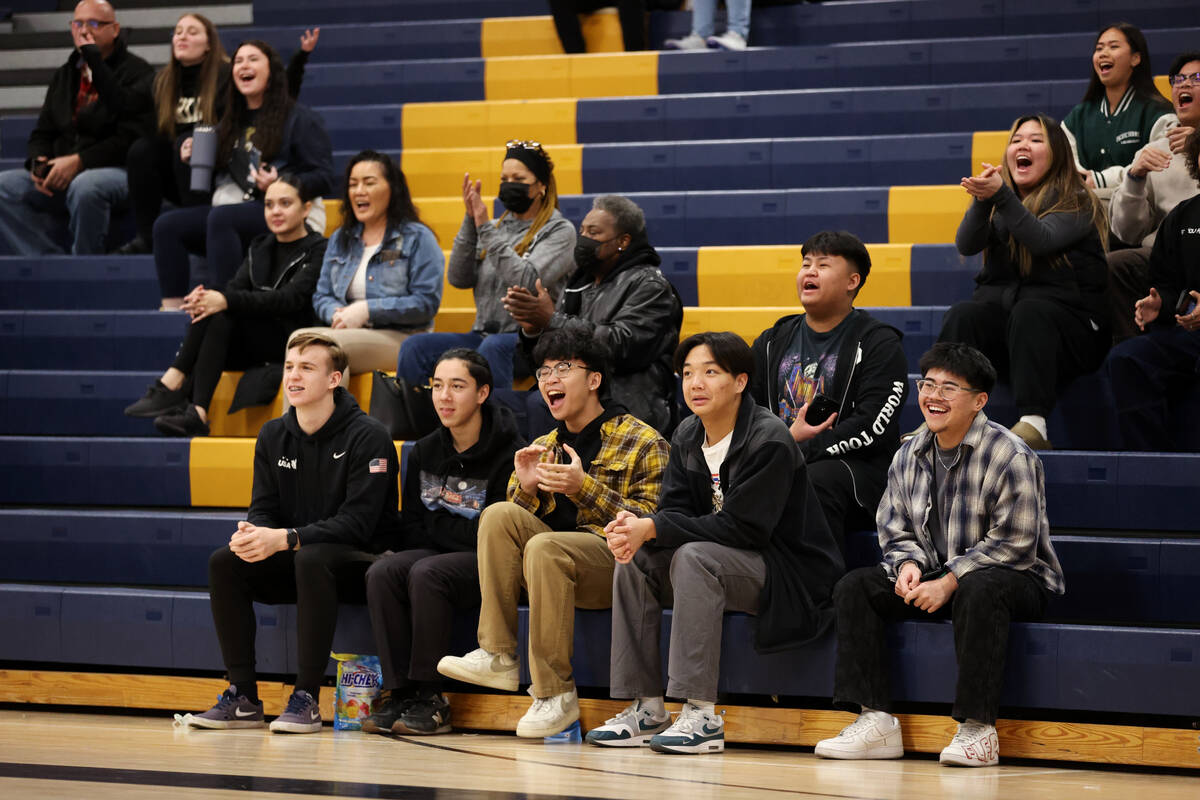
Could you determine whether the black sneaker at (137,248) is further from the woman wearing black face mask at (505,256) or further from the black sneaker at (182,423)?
the woman wearing black face mask at (505,256)

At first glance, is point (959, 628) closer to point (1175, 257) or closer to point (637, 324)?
point (637, 324)

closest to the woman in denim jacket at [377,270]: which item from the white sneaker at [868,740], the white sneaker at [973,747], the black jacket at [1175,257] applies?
the white sneaker at [868,740]

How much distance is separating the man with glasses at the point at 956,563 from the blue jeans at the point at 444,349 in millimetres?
1337

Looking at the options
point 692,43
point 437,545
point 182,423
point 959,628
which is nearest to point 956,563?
point 959,628

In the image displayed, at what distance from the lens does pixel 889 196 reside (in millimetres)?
5062

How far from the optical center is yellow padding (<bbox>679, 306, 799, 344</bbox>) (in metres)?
4.65

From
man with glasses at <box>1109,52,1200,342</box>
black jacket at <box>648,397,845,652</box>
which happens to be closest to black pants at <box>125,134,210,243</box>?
black jacket at <box>648,397,845,652</box>

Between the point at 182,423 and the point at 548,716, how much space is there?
1.68m

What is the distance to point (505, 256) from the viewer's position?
448cm

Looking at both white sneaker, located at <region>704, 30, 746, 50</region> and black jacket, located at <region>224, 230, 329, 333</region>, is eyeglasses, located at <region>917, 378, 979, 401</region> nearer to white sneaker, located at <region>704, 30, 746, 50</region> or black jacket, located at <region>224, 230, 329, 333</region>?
black jacket, located at <region>224, 230, 329, 333</region>

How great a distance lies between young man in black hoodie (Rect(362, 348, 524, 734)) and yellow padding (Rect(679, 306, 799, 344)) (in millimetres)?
959

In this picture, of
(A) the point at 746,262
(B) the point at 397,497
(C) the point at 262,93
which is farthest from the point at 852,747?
(C) the point at 262,93

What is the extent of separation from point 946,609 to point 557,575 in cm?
90

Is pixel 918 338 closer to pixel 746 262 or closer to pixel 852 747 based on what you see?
pixel 746 262
